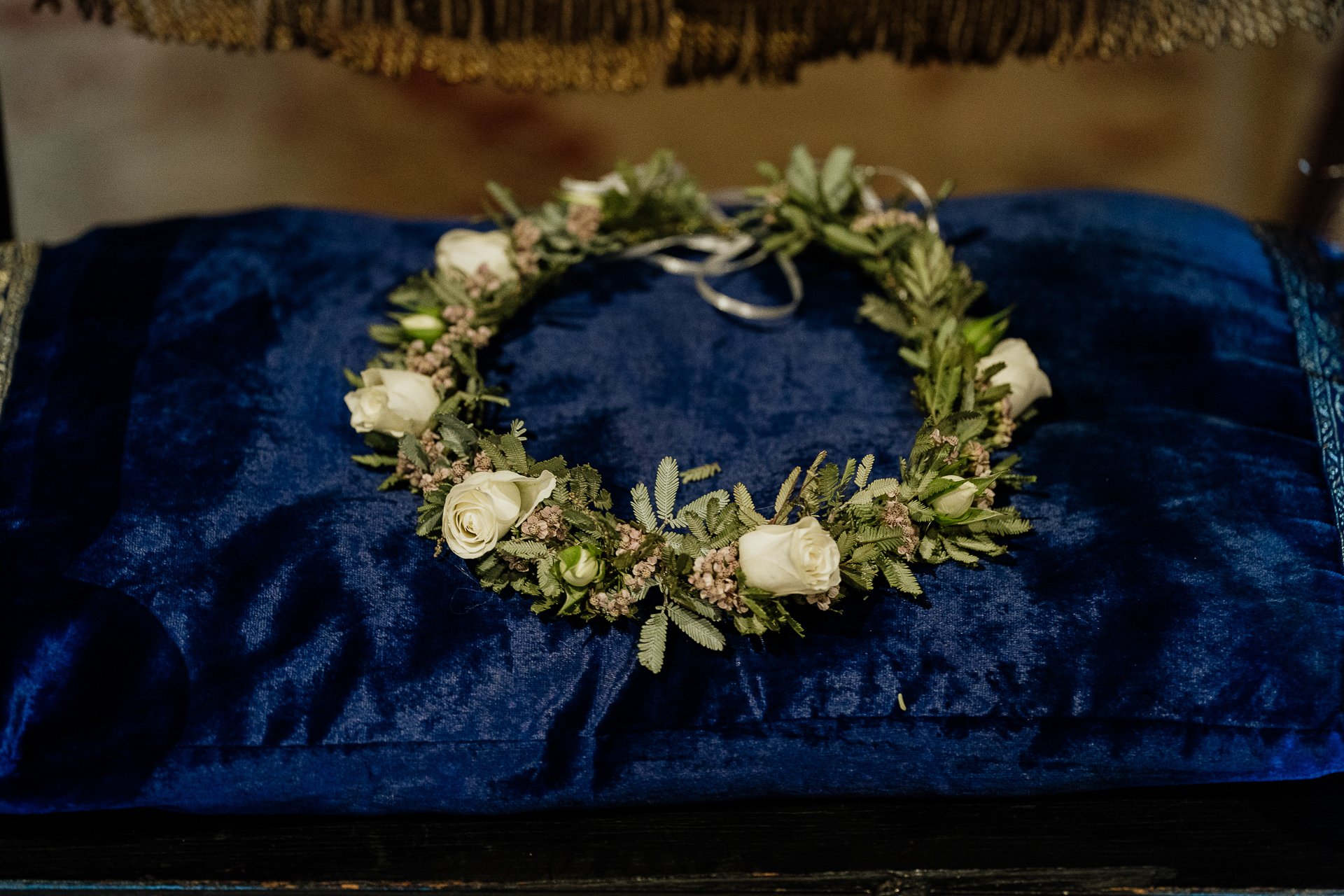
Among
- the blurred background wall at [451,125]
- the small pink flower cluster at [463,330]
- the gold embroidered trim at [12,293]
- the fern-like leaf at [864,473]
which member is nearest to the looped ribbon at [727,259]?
the small pink flower cluster at [463,330]

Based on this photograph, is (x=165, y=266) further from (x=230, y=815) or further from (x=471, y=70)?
(x=230, y=815)

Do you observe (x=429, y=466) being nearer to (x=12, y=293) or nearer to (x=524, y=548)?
(x=524, y=548)

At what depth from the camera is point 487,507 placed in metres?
0.78

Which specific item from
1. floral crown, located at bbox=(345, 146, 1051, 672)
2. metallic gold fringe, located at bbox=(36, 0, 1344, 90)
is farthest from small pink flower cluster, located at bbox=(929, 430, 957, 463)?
metallic gold fringe, located at bbox=(36, 0, 1344, 90)

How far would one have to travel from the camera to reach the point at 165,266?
1.09 m

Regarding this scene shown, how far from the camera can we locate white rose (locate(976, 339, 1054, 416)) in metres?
0.95

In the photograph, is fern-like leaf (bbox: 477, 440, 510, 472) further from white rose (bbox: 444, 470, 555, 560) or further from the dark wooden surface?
the dark wooden surface

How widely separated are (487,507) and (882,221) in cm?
60

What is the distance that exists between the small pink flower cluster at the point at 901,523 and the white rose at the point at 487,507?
27 cm

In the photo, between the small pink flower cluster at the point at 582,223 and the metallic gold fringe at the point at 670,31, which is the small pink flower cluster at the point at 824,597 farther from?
the metallic gold fringe at the point at 670,31

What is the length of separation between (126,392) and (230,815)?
0.41m

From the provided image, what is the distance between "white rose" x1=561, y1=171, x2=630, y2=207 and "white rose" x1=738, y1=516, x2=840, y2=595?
0.56 m

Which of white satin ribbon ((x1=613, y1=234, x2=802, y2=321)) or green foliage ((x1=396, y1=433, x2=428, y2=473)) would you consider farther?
white satin ribbon ((x1=613, y1=234, x2=802, y2=321))

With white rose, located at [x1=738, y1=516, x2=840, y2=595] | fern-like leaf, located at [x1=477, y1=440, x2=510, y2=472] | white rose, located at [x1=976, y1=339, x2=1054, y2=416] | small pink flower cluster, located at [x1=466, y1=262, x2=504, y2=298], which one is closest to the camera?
white rose, located at [x1=738, y1=516, x2=840, y2=595]
